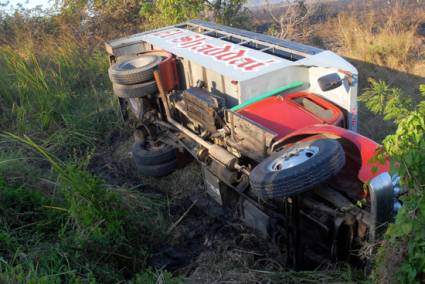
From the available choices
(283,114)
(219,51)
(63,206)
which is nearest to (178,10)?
(219,51)

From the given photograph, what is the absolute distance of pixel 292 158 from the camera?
9.06 ft

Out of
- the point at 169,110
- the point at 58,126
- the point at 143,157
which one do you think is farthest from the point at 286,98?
the point at 58,126

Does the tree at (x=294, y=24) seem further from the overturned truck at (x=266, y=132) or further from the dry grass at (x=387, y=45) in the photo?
the overturned truck at (x=266, y=132)

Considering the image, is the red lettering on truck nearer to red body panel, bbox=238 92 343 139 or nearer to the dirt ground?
red body panel, bbox=238 92 343 139

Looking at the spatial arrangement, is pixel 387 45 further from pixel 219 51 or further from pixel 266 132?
pixel 266 132

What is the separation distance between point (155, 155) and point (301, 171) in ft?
8.83

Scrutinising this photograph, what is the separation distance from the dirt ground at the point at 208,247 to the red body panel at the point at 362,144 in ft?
2.15

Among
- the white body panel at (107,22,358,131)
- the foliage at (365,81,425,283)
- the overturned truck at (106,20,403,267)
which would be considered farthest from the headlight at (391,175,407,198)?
the white body panel at (107,22,358,131)

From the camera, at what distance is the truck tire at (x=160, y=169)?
493 cm

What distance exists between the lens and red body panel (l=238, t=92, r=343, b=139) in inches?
138

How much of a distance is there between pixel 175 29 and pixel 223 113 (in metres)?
2.61

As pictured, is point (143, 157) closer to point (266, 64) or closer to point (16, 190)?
point (16, 190)

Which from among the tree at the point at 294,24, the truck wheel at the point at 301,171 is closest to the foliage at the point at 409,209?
the truck wheel at the point at 301,171

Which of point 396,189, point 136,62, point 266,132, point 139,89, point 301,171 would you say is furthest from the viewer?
point 136,62
